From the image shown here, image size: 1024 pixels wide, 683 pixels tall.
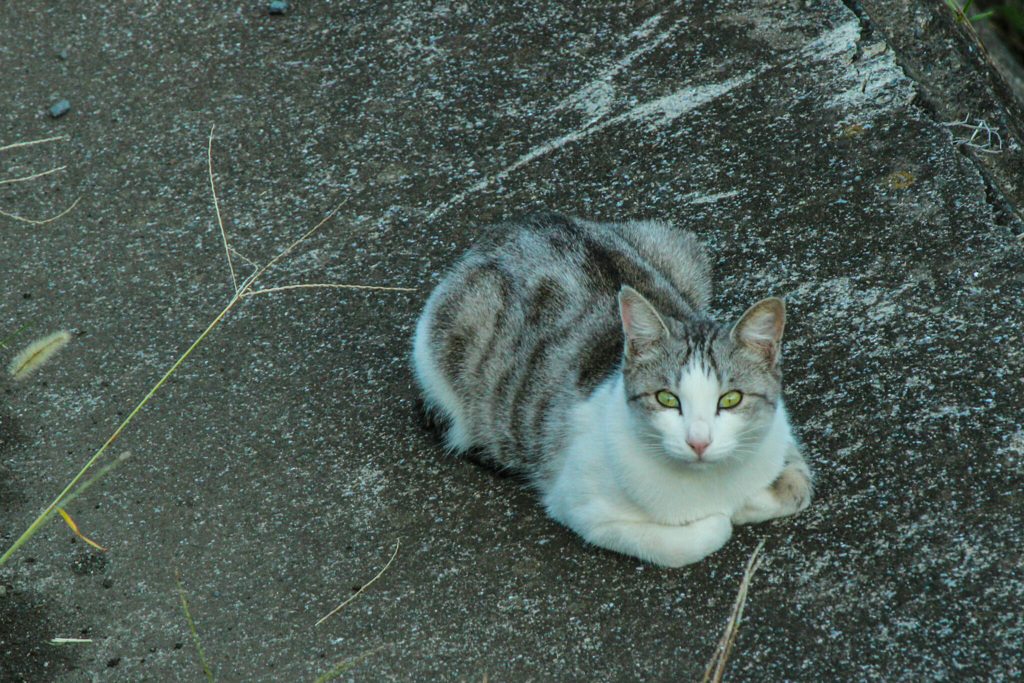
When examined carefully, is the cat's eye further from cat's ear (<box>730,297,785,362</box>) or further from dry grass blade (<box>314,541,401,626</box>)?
dry grass blade (<box>314,541,401,626</box>)

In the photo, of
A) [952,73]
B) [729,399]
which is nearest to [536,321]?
[729,399]

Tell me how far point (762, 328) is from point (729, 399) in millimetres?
215

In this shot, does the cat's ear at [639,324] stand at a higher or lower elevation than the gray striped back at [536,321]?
higher

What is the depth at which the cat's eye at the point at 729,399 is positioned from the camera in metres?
2.38

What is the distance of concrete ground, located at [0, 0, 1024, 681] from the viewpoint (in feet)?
8.21

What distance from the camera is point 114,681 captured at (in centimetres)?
248

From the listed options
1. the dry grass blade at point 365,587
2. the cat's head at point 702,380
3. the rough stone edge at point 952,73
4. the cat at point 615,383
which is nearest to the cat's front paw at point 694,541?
the cat at point 615,383

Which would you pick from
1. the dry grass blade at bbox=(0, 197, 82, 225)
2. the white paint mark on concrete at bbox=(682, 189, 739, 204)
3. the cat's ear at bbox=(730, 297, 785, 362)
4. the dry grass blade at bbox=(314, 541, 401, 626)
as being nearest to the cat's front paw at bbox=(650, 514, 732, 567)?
the cat's ear at bbox=(730, 297, 785, 362)

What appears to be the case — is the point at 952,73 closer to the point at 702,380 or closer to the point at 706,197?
the point at 706,197

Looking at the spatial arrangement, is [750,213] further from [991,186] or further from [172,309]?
[172,309]

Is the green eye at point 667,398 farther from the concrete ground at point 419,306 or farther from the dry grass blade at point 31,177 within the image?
the dry grass blade at point 31,177

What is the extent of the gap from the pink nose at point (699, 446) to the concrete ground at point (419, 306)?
1.49ft

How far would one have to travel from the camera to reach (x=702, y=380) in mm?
2365

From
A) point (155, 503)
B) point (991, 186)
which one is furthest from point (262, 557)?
point (991, 186)
